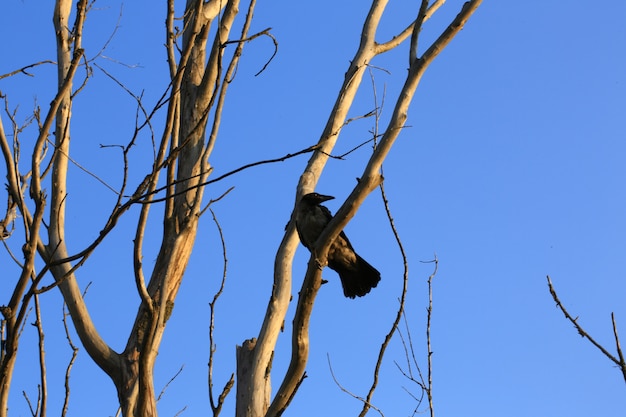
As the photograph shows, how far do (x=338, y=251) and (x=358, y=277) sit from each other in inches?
11.0

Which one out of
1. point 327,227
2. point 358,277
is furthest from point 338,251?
point 327,227

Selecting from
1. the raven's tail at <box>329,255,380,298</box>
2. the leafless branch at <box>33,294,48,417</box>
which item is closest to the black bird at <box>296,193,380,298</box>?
the raven's tail at <box>329,255,380,298</box>

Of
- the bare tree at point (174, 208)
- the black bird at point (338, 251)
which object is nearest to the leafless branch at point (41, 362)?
the bare tree at point (174, 208)

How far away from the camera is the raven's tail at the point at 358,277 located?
198 inches

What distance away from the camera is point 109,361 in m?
3.44

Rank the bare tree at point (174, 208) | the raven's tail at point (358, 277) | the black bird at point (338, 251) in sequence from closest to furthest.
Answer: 1. the bare tree at point (174, 208)
2. the black bird at point (338, 251)
3. the raven's tail at point (358, 277)

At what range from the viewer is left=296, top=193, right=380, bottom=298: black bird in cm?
470

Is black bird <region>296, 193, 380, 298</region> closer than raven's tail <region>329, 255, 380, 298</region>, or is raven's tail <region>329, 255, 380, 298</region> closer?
black bird <region>296, 193, 380, 298</region>

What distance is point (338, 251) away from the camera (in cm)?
489

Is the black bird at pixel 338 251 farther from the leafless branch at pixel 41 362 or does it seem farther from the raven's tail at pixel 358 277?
the leafless branch at pixel 41 362

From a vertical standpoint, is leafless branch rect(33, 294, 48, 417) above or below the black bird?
below

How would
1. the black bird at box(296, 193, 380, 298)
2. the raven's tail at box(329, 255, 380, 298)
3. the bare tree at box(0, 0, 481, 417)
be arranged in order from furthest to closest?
the raven's tail at box(329, 255, 380, 298) → the black bird at box(296, 193, 380, 298) → the bare tree at box(0, 0, 481, 417)

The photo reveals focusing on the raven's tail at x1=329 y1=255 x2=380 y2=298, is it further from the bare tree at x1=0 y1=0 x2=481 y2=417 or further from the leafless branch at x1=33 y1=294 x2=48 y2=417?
the leafless branch at x1=33 y1=294 x2=48 y2=417

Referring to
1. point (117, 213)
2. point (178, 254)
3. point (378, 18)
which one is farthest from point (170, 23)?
point (378, 18)
